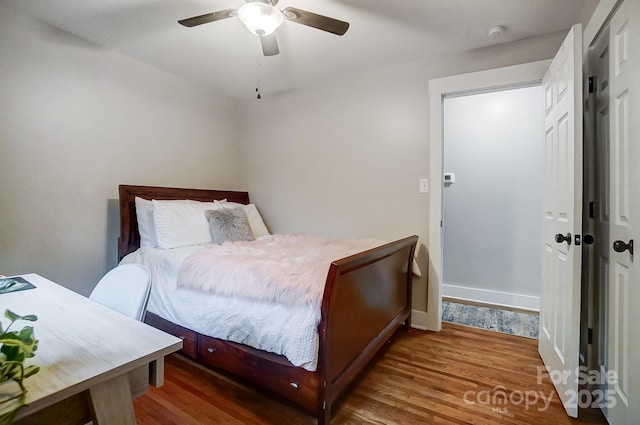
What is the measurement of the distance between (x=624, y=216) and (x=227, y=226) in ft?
8.35

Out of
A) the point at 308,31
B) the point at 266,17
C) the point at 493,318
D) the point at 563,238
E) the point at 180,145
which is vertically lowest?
the point at 493,318

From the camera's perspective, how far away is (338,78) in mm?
3115

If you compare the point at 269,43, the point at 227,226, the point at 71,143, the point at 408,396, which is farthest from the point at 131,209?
the point at 408,396

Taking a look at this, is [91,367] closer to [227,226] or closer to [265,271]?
[265,271]

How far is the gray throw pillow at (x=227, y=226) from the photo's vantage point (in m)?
2.63

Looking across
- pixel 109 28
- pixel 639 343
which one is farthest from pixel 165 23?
pixel 639 343

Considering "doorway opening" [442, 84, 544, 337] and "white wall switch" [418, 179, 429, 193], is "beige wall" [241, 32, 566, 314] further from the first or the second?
"doorway opening" [442, 84, 544, 337]

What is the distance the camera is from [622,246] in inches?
52.0

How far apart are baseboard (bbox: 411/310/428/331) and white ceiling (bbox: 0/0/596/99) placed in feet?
7.47

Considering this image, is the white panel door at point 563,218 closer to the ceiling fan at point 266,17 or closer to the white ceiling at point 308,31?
the white ceiling at point 308,31

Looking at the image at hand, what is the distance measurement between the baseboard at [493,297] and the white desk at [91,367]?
3.53 metres

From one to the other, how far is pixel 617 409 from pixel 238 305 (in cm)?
186

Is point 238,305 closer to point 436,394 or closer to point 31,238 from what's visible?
point 436,394

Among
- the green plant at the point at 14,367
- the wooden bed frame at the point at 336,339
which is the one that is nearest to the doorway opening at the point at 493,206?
the wooden bed frame at the point at 336,339
